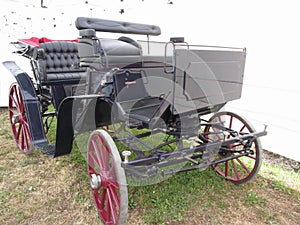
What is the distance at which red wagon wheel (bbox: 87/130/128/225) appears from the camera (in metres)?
1.60

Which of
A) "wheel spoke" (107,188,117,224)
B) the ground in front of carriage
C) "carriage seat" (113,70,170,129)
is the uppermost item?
"carriage seat" (113,70,170,129)

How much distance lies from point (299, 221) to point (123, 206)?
1590mm

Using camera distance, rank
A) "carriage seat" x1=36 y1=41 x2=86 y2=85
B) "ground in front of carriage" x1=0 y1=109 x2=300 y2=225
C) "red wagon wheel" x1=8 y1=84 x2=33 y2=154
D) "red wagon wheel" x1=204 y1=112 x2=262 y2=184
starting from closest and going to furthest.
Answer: "ground in front of carriage" x1=0 y1=109 x2=300 y2=225, "red wagon wheel" x1=204 y1=112 x2=262 y2=184, "red wagon wheel" x1=8 y1=84 x2=33 y2=154, "carriage seat" x1=36 y1=41 x2=86 y2=85

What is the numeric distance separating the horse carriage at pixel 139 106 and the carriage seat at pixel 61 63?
0.24 meters

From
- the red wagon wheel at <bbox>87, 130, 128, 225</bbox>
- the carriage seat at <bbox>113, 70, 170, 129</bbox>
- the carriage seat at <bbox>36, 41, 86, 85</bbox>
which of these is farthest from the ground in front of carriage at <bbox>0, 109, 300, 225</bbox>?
the carriage seat at <bbox>36, 41, 86, 85</bbox>

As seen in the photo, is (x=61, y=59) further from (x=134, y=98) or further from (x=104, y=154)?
(x=104, y=154)

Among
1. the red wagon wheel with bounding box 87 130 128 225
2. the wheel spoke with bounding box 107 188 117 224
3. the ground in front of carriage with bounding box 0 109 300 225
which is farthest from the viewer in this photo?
the ground in front of carriage with bounding box 0 109 300 225

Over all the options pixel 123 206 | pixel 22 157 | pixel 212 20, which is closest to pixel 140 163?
pixel 123 206

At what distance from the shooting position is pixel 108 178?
5.91ft

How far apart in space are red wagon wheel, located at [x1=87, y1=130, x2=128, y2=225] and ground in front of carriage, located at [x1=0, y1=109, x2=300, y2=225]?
202mm

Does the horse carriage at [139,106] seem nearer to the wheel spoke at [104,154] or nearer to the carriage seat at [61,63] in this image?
the wheel spoke at [104,154]

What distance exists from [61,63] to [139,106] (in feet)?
6.47

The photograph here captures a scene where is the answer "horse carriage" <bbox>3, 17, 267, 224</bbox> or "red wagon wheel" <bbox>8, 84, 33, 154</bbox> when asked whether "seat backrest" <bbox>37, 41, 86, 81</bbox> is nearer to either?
"horse carriage" <bbox>3, 17, 267, 224</bbox>

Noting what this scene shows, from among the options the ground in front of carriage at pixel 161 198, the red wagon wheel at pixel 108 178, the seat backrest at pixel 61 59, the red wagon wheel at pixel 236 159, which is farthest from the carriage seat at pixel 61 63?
the red wagon wheel at pixel 236 159
